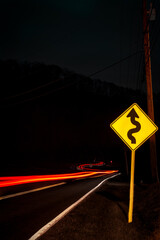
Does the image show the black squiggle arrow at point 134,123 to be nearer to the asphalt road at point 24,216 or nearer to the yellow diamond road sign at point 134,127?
the yellow diamond road sign at point 134,127

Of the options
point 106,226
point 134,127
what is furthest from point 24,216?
point 134,127

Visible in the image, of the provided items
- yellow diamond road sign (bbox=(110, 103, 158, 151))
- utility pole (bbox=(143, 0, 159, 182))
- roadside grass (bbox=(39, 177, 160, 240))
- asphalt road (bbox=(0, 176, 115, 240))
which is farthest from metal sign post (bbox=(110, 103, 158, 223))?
utility pole (bbox=(143, 0, 159, 182))

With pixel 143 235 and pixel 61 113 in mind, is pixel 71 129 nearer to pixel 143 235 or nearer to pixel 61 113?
pixel 61 113

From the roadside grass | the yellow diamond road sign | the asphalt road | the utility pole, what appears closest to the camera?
the roadside grass

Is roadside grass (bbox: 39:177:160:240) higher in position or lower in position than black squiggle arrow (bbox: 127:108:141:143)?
lower

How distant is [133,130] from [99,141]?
608 feet

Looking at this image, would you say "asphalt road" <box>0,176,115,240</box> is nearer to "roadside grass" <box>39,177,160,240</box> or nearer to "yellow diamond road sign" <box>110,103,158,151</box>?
"roadside grass" <box>39,177,160,240</box>

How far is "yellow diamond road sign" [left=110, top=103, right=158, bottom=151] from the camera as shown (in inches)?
271

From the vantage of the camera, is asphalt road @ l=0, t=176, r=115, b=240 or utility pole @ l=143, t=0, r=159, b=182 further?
utility pole @ l=143, t=0, r=159, b=182

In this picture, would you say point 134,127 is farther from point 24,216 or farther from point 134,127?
point 24,216

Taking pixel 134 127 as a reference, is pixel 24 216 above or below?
below

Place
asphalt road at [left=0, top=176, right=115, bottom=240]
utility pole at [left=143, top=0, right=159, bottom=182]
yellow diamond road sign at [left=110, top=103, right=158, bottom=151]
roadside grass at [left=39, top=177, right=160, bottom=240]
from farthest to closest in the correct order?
utility pole at [left=143, top=0, right=159, bottom=182]
yellow diamond road sign at [left=110, top=103, right=158, bottom=151]
asphalt road at [left=0, top=176, right=115, bottom=240]
roadside grass at [left=39, top=177, right=160, bottom=240]

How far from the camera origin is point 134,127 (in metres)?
6.98

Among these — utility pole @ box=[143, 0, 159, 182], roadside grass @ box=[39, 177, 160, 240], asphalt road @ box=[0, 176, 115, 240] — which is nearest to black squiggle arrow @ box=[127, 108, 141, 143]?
roadside grass @ box=[39, 177, 160, 240]
